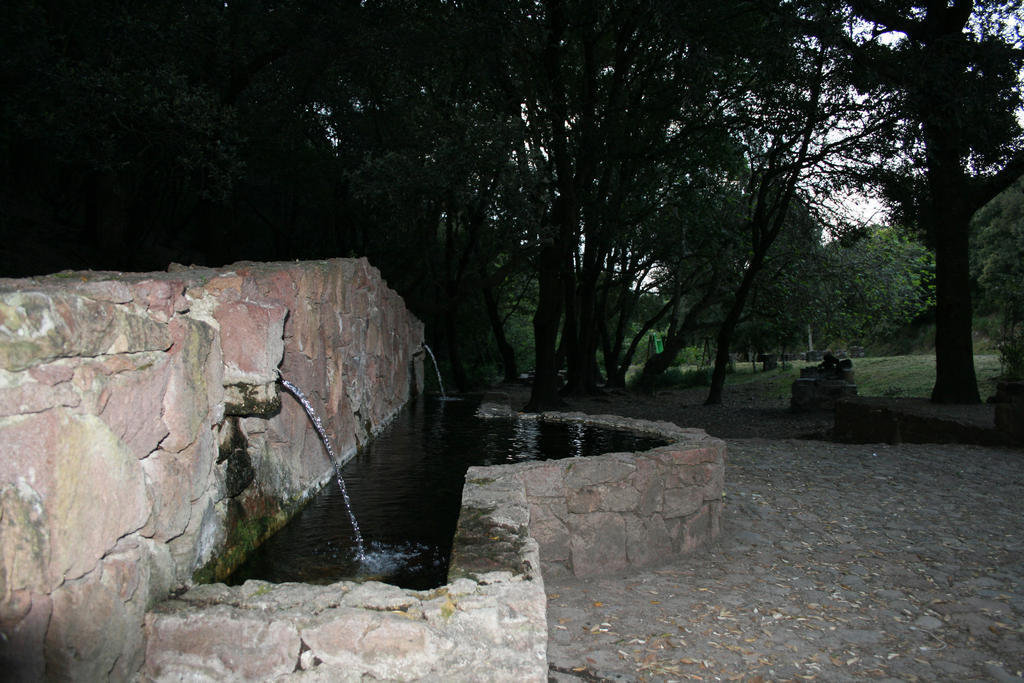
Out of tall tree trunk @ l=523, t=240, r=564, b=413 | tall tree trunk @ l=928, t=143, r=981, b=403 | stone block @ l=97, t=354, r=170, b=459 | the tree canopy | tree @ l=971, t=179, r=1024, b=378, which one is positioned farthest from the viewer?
tree @ l=971, t=179, r=1024, b=378

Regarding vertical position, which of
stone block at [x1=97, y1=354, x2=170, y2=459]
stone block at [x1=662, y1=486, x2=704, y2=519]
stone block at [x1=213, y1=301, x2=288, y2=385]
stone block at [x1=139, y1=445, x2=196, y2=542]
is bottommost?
stone block at [x1=662, y1=486, x2=704, y2=519]

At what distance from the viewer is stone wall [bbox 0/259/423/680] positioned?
1837mm

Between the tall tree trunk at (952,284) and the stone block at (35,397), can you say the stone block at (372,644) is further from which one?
the tall tree trunk at (952,284)

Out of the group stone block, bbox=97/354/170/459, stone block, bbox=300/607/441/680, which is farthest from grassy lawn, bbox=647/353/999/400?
stone block, bbox=97/354/170/459

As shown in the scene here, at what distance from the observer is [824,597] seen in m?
4.13

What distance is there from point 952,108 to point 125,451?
404 inches

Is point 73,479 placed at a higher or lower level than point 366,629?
higher

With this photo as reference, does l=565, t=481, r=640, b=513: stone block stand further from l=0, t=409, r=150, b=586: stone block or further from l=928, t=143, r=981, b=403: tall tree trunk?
l=928, t=143, r=981, b=403: tall tree trunk

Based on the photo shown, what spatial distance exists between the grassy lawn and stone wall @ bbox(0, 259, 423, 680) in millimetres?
13272

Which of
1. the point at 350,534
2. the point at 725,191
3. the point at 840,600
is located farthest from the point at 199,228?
the point at 840,600

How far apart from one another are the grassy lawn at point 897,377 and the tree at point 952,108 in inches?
115

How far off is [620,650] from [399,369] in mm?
6947

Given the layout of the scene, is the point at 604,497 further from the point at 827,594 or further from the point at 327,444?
the point at 327,444

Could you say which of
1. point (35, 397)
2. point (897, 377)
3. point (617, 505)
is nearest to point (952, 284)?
point (897, 377)
